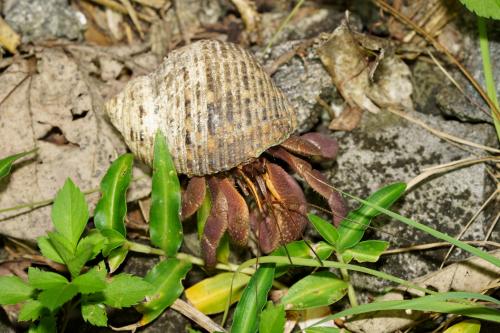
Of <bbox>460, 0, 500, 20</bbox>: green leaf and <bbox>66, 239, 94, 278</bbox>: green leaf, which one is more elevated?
<bbox>460, 0, 500, 20</bbox>: green leaf

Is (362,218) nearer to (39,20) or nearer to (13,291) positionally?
(13,291)

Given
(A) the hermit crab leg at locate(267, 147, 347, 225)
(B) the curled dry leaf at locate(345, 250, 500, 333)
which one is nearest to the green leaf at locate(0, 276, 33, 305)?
(A) the hermit crab leg at locate(267, 147, 347, 225)

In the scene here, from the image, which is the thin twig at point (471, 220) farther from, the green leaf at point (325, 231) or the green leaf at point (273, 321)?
the green leaf at point (273, 321)

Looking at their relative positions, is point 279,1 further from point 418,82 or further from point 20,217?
point 20,217

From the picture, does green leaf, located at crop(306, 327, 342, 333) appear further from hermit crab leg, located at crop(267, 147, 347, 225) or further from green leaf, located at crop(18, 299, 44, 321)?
green leaf, located at crop(18, 299, 44, 321)

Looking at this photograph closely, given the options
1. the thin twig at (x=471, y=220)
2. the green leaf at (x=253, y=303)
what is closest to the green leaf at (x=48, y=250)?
the green leaf at (x=253, y=303)

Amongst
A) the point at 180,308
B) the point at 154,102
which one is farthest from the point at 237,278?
the point at 154,102

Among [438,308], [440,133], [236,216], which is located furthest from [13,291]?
[440,133]
